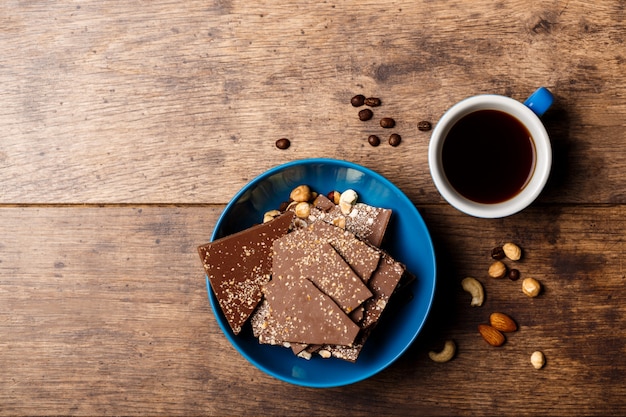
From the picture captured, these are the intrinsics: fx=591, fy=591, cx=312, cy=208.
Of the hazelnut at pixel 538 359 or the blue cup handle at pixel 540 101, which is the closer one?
the blue cup handle at pixel 540 101

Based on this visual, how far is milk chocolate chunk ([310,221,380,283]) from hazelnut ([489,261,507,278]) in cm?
25

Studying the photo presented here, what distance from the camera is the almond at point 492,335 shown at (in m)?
1.13

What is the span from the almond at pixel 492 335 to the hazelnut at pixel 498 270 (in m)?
0.10

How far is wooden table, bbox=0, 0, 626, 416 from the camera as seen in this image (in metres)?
1.14

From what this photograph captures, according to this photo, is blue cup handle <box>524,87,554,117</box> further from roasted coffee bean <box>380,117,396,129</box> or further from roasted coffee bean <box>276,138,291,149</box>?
roasted coffee bean <box>276,138,291,149</box>

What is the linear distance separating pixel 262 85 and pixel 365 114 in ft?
0.70

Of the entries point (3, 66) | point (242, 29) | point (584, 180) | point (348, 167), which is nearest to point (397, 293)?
point (348, 167)

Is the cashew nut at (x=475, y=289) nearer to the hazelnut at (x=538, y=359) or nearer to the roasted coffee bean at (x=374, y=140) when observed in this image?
the hazelnut at (x=538, y=359)

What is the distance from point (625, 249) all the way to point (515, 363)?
12.0 inches

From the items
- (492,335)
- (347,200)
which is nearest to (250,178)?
(347,200)

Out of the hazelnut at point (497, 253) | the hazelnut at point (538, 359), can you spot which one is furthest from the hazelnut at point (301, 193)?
the hazelnut at point (538, 359)

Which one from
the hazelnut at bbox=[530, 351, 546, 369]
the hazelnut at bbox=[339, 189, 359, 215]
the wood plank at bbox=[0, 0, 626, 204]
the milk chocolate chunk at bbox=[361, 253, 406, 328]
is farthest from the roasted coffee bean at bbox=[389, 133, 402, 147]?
the hazelnut at bbox=[530, 351, 546, 369]

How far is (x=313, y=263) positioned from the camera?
104 centimetres

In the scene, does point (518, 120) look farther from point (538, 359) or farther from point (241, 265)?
point (241, 265)
